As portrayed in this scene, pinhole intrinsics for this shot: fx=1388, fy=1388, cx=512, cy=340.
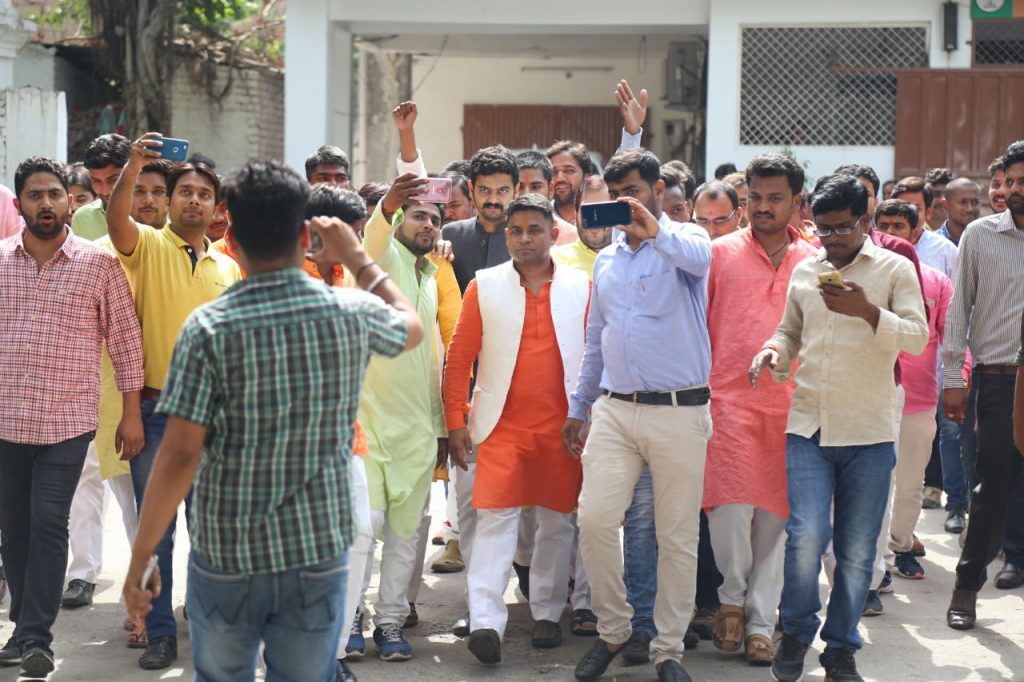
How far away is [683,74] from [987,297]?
464 inches

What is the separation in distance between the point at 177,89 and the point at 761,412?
43.4 ft

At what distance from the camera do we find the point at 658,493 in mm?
5641

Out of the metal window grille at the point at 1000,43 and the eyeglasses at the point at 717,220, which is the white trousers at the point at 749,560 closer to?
the eyeglasses at the point at 717,220

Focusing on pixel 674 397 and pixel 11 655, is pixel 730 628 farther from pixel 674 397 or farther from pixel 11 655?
pixel 11 655

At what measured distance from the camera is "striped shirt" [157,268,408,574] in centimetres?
340

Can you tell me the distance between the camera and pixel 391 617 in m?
6.00

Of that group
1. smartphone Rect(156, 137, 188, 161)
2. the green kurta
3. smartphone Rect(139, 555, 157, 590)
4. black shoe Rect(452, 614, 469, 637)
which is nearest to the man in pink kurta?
black shoe Rect(452, 614, 469, 637)

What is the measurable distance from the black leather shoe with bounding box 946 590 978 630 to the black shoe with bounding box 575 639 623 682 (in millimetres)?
1754

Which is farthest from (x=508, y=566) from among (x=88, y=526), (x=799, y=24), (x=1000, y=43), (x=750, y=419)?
(x=1000, y=43)

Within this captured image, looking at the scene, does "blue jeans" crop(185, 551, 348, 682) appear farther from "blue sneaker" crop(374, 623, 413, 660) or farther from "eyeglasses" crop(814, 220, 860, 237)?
"eyeglasses" crop(814, 220, 860, 237)

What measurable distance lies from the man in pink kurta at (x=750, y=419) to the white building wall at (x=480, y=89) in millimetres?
16310

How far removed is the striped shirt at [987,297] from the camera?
674cm

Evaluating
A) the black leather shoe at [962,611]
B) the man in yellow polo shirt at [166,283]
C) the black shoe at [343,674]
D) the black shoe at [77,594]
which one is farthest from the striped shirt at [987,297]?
the black shoe at [77,594]

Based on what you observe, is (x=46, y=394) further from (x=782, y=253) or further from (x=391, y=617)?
(x=782, y=253)
